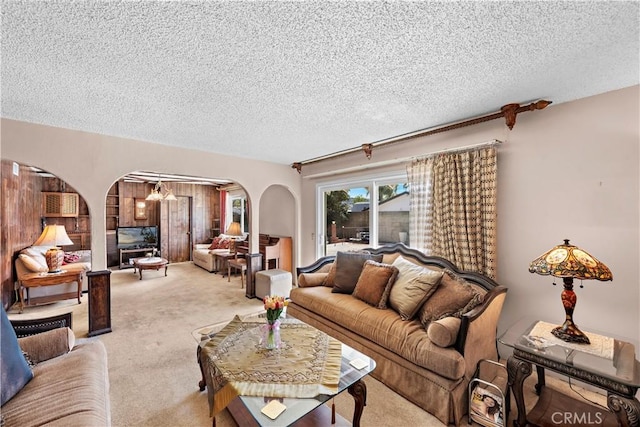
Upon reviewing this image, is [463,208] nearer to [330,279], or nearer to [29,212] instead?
[330,279]

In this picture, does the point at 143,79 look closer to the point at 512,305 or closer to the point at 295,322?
the point at 295,322

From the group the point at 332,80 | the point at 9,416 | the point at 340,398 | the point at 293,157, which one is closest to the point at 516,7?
the point at 332,80

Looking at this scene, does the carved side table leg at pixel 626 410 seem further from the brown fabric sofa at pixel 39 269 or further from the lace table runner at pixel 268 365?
the brown fabric sofa at pixel 39 269

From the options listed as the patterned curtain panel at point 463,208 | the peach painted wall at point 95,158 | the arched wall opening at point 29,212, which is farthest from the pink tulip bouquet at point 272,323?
the arched wall opening at point 29,212

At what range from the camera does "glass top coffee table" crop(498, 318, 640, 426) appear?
56.4 inches

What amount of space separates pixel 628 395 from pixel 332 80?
2.57 metres

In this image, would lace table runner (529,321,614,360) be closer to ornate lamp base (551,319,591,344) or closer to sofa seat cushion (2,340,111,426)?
ornate lamp base (551,319,591,344)

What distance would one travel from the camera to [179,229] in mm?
8070

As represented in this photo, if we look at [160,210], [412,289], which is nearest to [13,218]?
[160,210]

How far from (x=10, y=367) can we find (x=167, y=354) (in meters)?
1.40

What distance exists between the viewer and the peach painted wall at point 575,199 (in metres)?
2.03

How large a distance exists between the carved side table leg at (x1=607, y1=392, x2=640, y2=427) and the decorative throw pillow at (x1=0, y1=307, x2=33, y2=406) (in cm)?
328

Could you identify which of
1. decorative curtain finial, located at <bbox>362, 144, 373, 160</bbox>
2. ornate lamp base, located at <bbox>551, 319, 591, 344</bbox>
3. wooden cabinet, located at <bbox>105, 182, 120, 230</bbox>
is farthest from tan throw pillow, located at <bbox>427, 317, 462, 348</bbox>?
wooden cabinet, located at <bbox>105, 182, 120, 230</bbox>

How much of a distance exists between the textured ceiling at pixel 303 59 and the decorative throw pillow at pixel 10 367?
166cm
